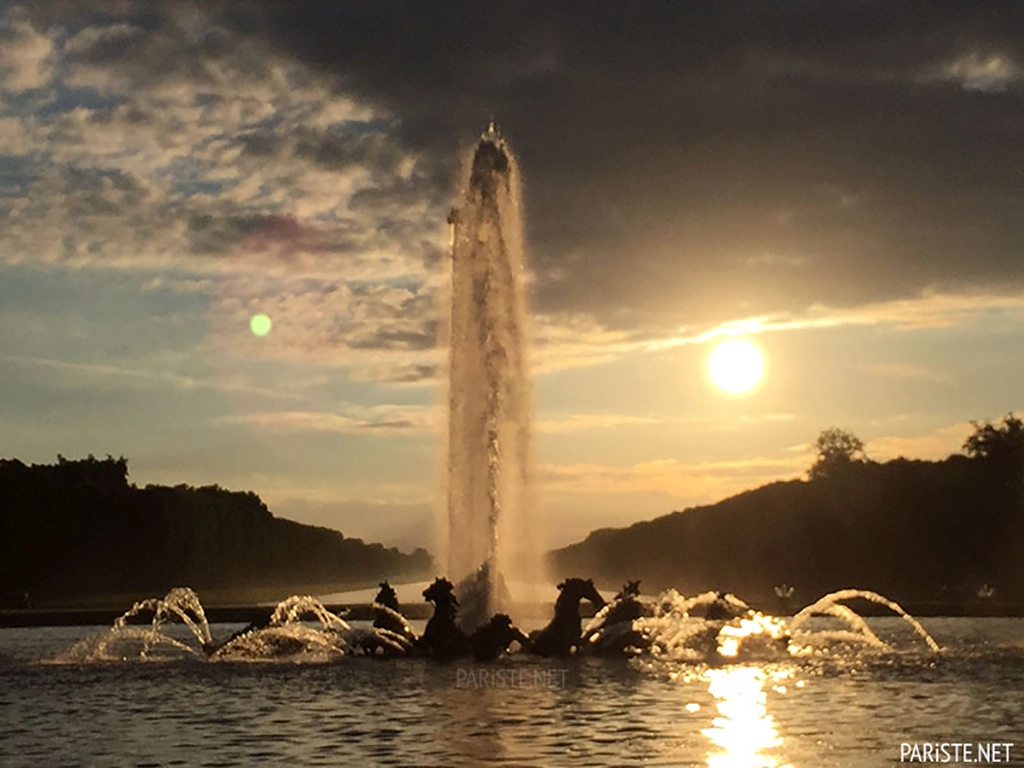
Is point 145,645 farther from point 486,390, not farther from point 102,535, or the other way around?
point 102,535

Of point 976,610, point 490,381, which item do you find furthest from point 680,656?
point 976,610

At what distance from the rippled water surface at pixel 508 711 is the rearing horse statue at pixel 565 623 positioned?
0.83 m

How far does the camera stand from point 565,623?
41156 millimetres

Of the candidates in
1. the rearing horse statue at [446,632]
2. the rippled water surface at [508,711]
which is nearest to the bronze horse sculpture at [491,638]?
the rippled water surface at [508,711]

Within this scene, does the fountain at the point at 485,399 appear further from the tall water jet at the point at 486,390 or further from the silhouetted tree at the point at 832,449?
the silhouetted tree at the point at 832,449

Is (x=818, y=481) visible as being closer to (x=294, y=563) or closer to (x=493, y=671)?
(x=294, y=563)

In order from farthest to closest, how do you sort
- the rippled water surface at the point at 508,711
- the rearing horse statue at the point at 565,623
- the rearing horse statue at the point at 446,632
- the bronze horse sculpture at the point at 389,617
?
the bronze horse sculpture at the point at 389,617
the rearing horse statue at the point at 565,623
the rearing horse statue at the point at 446,632
the rippled water surface at the point at 508,711

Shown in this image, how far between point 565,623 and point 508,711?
39.3ft

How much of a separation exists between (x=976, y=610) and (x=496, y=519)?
157 ft

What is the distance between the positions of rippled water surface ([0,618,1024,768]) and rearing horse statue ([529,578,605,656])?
2.72 feet

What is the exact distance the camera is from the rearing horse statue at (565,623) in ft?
134

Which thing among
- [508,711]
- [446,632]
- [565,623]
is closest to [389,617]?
[446,632]

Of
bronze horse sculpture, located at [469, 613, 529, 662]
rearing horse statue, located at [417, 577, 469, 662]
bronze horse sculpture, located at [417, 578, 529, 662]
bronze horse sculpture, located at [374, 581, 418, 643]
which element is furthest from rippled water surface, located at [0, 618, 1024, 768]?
bronze horse sculpture, located at [374, 581, 418, 643]

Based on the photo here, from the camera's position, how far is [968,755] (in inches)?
904
